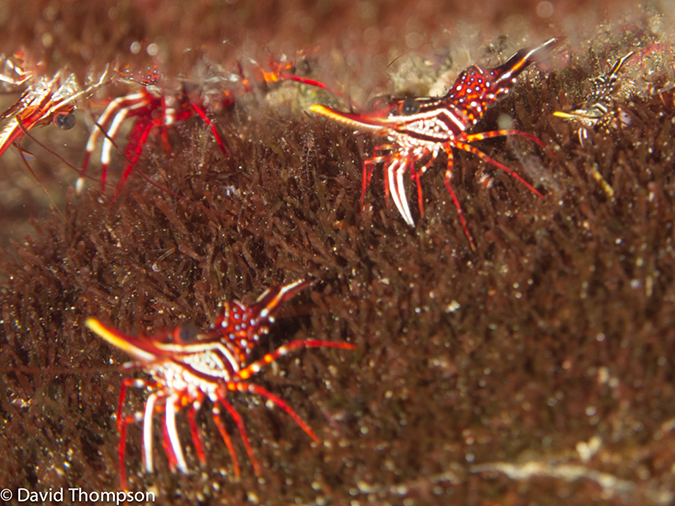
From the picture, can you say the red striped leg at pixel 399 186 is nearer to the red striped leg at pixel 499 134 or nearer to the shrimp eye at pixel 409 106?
the shrimp eye at pixel 409 106

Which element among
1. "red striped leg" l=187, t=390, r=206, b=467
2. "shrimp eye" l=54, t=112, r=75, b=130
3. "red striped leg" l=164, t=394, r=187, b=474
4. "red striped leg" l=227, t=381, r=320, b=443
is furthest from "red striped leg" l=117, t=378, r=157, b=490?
"shrimp eye" l=54, t=112, r=75, b=130

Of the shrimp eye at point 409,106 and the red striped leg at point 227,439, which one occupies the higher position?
the shrimp eye at point 409,106

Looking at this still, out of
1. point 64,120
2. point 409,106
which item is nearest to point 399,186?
point 409,106

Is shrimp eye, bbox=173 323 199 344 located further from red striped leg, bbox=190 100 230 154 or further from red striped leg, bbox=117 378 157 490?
red striped leg, bbox=190 100 230 154

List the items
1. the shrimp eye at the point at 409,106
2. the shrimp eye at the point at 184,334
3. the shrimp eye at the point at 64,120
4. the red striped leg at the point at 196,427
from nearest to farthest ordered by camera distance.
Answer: the shrimp eye at the point at 184,334 → the red striped leg at the point at 196,427 → the shrimp eye at the point at 409,106 → the shrimp eye at the point at 64,120

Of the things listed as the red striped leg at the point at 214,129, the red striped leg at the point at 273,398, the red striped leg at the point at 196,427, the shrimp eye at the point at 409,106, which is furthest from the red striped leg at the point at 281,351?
the red striped leg at the point at 214,129

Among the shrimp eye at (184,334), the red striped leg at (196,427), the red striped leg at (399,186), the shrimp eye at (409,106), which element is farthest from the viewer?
the red striped leg at (399,186)
